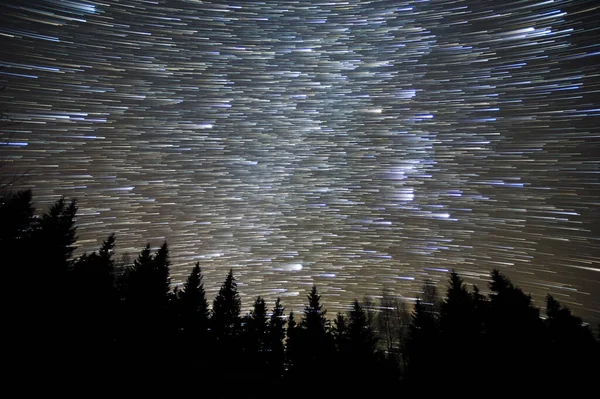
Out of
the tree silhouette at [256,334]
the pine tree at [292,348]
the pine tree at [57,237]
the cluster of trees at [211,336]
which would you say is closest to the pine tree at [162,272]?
the cluster of trees at [211,336]

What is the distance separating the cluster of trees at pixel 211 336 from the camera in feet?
52.4

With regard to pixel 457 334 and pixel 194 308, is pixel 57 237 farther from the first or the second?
pixel 457 334

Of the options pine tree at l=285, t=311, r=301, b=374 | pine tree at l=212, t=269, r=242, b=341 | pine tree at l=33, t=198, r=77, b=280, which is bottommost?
pine tree at l=285, t=311, r=301, b=374

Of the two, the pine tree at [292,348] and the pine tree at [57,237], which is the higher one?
the pine tree at [57,237]

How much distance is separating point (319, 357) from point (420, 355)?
9639 mm

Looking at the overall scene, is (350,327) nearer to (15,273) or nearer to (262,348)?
(262,348)

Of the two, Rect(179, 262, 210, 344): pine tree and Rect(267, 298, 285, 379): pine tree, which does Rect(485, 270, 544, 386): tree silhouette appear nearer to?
Rect(267, 298, 285, 379): pine tree

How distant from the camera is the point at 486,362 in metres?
20.7

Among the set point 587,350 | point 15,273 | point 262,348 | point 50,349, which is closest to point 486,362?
point 587,350

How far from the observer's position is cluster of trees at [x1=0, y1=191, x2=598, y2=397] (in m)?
16.0

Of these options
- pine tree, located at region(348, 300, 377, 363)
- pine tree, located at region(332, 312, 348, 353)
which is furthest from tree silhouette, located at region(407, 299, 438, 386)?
pine tree, located at region(332, 312, 348, 353)

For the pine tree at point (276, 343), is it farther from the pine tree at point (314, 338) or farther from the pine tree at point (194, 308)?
the pine tree at point (194, 308)

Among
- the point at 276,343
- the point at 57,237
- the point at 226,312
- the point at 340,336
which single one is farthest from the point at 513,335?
the point at 57,237

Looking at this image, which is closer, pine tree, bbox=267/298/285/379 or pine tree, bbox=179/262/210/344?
pine tree, bbox=179/262/210/344
